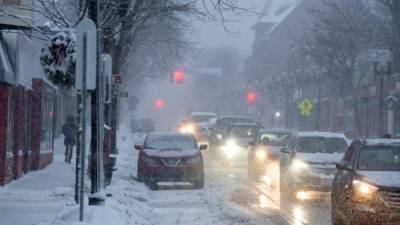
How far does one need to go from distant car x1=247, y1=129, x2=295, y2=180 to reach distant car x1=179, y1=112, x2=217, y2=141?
77.4ft

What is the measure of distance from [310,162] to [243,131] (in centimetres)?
1744

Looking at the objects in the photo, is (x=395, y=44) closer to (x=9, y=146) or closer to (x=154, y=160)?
(x=154, y=160)

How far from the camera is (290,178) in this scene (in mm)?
20859

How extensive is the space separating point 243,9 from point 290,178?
213 inches

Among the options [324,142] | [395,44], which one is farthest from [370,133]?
[324,142]

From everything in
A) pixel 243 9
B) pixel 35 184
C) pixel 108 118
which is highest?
pixel 243 9

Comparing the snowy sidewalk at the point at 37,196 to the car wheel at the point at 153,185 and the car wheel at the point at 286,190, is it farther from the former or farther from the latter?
the car wheel at the point at 286,190

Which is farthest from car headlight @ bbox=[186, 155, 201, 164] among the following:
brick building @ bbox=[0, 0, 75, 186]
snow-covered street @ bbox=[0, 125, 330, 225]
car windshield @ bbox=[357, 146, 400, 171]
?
car windshield @ bbox=[357, 146, 400, 171]

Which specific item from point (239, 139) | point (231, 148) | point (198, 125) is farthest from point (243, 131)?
point (198, 125)

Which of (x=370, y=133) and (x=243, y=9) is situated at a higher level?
(x=243, y=9)

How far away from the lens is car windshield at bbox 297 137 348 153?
2167 centimetres

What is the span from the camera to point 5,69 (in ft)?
62.0

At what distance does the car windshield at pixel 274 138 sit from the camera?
28.0 metres

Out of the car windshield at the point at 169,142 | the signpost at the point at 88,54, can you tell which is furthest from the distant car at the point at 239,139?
the signpost at the point at 88,54
